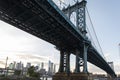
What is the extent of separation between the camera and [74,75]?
45344 millimetres

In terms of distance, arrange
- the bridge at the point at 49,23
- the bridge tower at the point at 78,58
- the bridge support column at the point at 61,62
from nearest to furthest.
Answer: the bridge at the point at 49,23 → the bridge tower at the point at 78,58 → the bridge support column at the point at 61,62

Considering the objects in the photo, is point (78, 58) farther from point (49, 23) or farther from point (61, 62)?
point (49, 23)

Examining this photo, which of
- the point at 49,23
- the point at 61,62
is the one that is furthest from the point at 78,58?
the point at 49,23

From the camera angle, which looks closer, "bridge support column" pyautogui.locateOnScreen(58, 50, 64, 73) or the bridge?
the bridge

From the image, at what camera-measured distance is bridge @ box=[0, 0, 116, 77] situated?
2977 centimetres

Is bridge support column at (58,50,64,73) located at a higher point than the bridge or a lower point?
lower

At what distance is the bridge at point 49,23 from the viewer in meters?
29.8

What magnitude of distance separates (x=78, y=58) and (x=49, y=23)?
16561 millimetres

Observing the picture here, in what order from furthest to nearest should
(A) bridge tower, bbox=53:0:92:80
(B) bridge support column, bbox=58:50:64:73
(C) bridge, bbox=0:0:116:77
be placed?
(B) bridge support column, bbox=58:50:64:73
(A) bridge tower, bbox=53:0:92:80
(C) bridge, bbox=0:0:116:77

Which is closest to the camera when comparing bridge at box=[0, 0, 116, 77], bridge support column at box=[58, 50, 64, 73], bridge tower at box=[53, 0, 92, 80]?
bridge at box=[0, 0, 116, 77]

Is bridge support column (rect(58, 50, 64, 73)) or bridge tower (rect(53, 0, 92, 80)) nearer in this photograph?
bridge tower (rect(53, 0, 92, 80))

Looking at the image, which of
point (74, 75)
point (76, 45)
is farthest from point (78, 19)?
point (74, 75)

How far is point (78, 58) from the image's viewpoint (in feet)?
158

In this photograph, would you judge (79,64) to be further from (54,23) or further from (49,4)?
(49,4)
